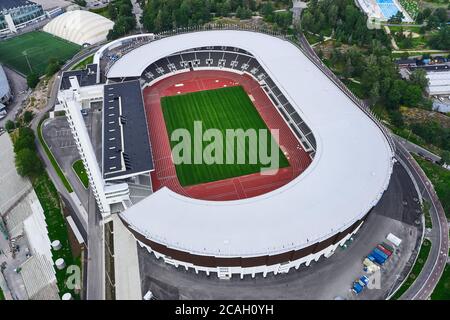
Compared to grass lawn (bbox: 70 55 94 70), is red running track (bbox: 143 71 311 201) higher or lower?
lower

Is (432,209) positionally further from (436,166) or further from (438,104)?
(438,104)

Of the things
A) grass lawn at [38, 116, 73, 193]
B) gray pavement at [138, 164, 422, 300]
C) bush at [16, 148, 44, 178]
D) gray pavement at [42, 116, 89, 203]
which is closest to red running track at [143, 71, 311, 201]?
gray pavement at [42, 116, 89, 203]

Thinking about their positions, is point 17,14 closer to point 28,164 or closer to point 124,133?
point 28,164

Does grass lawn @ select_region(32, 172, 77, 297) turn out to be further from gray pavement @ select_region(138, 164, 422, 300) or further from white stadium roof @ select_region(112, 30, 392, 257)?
white stadium roof @ select_region(112, 30, 392, 257)

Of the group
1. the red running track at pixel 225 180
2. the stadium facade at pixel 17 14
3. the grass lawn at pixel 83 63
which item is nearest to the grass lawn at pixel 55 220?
the red running track at pixel 225 180

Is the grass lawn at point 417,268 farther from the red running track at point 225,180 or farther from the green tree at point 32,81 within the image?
the green tree at point 32,81

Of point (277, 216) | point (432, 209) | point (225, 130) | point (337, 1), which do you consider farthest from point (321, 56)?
point (277, 216)
